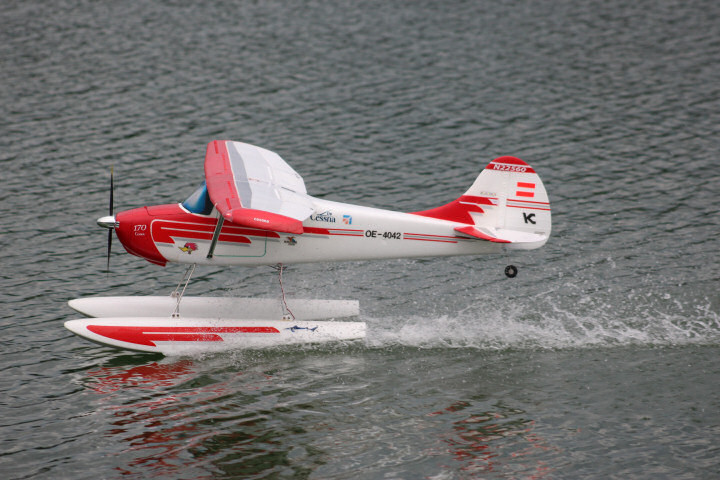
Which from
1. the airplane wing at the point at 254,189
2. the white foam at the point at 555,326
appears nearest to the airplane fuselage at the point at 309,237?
the airplane wing at the point at 254,189

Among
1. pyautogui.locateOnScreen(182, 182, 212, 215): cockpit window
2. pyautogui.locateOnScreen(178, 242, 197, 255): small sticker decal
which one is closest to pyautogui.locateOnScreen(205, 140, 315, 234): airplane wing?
pyautogui.locateOnScreen(182, 182, 212, 215): cockpit window

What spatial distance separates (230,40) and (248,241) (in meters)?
23.7

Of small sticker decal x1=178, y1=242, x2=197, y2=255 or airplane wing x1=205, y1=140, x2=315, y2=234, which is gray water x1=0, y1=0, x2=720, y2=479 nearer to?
small sticker decal x1=178, y1=242, x2=197, y2=255

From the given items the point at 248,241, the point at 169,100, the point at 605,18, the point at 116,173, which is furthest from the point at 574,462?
the point at 605,18

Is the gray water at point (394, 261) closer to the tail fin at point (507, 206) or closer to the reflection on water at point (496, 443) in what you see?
the reflection on water at point (496, 443)

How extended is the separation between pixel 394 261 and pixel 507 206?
5159 millimetres

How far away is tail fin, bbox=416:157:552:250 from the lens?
16.8 metres

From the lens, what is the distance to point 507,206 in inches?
666

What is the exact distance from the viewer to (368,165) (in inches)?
1080

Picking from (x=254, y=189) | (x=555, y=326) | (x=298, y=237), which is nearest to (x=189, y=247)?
(x=254, y=189)

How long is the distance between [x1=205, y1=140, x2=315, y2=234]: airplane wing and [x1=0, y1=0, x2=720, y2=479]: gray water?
3.03m

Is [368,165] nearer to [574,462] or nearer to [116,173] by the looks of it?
[116,173]

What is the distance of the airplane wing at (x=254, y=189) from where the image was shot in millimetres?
15133

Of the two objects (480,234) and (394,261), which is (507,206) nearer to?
(480,234)
